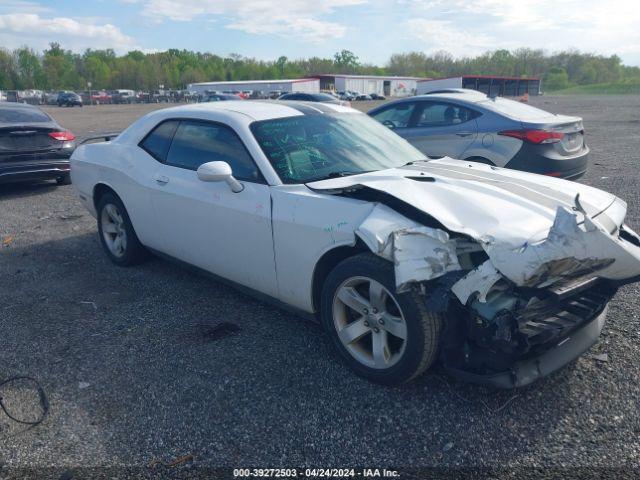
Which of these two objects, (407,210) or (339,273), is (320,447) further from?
(407,210)

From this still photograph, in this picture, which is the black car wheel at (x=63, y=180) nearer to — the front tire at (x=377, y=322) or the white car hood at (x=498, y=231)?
the white car hood at (x=498, y=231)

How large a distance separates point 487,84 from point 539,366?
7024 centimetres

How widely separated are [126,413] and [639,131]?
68.3 ft

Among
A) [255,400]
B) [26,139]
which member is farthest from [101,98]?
[255,400]

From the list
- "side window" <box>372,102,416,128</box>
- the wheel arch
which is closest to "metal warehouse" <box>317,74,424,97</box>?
"side window" <box>372,102,416,128</box>

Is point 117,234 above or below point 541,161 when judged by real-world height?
below

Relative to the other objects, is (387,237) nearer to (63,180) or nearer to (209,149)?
(209,149)

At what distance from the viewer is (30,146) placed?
8.75 meters

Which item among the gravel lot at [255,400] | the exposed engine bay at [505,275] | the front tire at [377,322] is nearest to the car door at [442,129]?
the gravel lot at [255,400]

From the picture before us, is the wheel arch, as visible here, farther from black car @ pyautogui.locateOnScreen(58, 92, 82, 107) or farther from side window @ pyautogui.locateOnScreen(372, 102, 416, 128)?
black car @ pyautogui.locateOnScreen(58, 92, 82, 107)

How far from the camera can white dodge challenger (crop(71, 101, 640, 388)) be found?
8.73 feet

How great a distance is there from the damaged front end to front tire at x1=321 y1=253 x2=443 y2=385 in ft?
0.37

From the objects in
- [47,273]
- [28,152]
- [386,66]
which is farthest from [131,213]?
[386,66]

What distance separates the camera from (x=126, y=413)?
9.75 ft
